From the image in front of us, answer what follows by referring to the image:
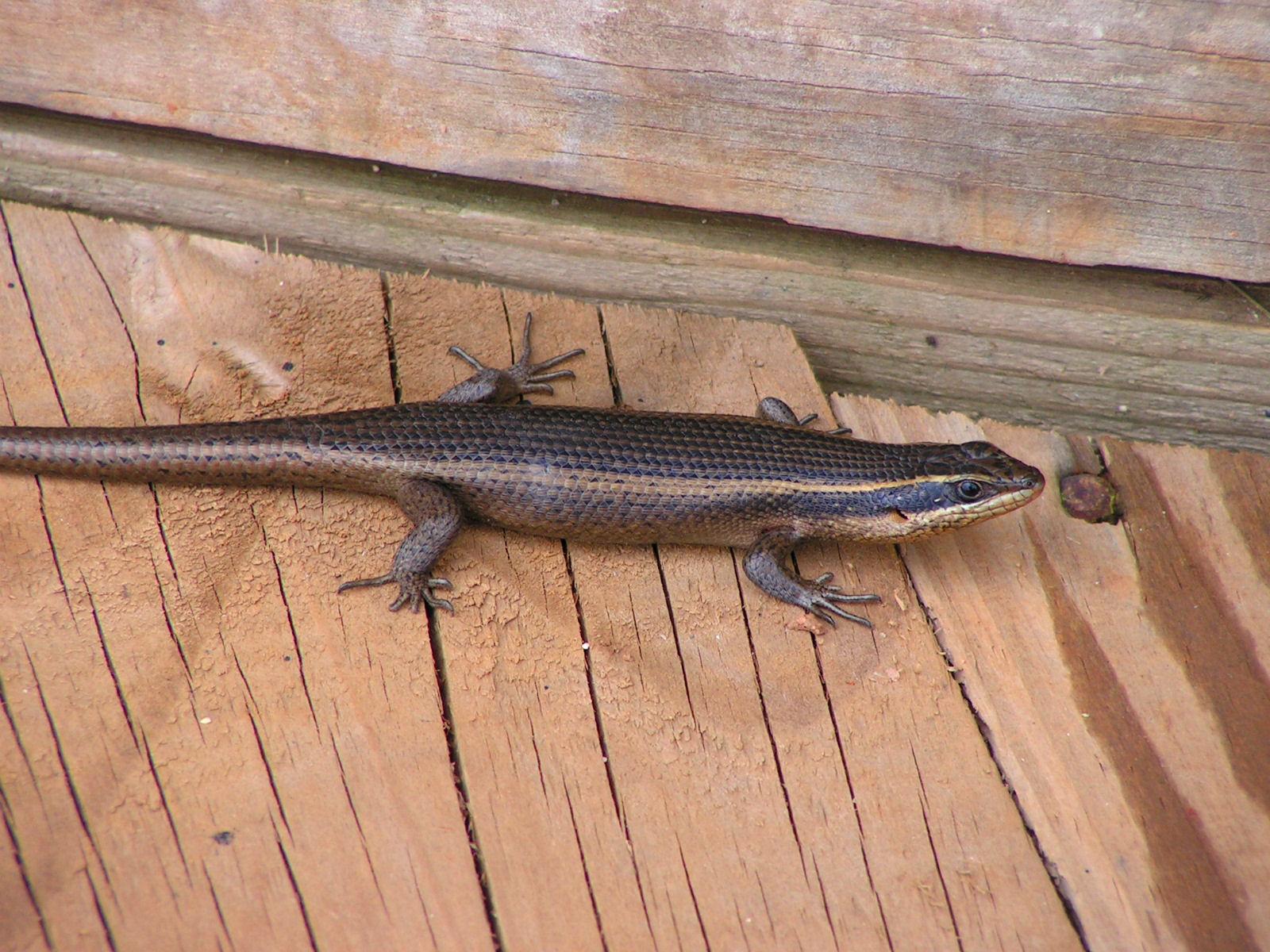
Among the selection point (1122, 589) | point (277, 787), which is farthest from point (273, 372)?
point (1122, 589)

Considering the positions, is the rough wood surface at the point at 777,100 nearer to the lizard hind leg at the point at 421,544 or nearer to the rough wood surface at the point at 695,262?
the rough wood surface at the point at 695,262

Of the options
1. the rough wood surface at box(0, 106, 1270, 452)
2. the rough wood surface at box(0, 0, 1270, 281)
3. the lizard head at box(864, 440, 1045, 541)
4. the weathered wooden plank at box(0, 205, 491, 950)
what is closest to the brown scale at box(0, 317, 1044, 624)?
the lizard head at box(864, 440, 1045, 541)

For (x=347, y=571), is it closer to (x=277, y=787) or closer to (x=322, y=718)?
(x=322, y=718)

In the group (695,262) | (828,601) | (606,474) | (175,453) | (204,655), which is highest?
(695,262)

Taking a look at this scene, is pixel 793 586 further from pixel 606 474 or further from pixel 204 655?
pixel 204 655

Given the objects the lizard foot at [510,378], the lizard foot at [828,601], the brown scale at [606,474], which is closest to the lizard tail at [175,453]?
the brown scale at [606,474]

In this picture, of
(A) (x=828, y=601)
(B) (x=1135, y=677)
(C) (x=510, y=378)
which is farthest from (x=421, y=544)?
(B) (x=1135, y=677)
